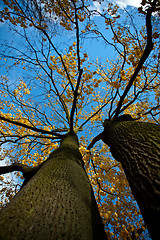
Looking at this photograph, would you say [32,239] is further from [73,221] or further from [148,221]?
[148,221]

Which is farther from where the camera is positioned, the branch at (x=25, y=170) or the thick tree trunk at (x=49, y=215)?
the branch at (x=25, y=170)

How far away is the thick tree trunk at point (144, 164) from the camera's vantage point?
85cm

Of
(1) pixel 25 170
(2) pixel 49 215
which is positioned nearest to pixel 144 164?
(2) pixel 49 215

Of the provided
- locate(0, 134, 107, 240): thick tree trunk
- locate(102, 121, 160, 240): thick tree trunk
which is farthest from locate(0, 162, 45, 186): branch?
locate(102, 121, 160, 240): thick tree trunk

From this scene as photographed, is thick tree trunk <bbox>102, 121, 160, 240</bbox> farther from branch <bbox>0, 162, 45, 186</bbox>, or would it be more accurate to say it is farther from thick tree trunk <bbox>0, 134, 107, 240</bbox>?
branch <bbox>0, 162, 45, 186</bbox>

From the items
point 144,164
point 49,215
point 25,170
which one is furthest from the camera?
point 25,170

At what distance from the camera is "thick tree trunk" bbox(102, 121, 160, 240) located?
2.80 feet

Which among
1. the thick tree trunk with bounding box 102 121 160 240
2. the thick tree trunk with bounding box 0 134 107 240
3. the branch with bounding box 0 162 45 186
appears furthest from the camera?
the branch with bounding box 0 162 45 186

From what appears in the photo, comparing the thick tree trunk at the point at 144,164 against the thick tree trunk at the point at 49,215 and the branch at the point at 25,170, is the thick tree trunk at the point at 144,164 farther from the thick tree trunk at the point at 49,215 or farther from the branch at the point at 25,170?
the branch at the point at 25,170

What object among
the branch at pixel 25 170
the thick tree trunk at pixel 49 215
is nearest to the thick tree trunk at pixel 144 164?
the thick tree trunk at pixel 49 215

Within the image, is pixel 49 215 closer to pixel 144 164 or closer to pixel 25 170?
pixel 144 164

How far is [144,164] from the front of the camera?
1.12m

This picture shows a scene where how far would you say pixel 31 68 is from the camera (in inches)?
158

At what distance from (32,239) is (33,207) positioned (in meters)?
0.22
